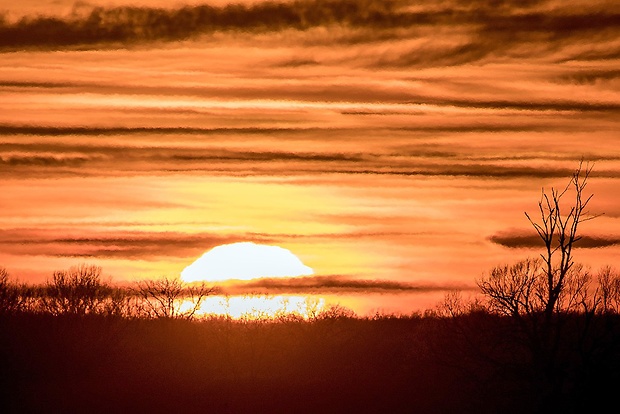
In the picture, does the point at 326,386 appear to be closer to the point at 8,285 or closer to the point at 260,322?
the point at 260,322

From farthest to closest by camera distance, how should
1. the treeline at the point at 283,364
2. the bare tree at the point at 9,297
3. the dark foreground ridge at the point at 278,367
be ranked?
the bare tree at the point at 9,297 → the dark foreground ridge at the point at 278,367 → the treeline at the point at 283,364

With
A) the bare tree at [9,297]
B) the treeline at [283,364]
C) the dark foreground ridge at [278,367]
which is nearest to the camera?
the treeline at [283,364]

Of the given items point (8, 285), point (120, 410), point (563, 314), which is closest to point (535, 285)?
point (563, 314)

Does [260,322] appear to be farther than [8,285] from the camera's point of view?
Yes

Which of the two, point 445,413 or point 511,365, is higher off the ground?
point 511,365

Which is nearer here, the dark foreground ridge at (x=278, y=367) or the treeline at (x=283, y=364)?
the treeline at (x=283, y=364)

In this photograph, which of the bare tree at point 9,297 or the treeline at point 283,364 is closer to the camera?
the treeline at point 283,364

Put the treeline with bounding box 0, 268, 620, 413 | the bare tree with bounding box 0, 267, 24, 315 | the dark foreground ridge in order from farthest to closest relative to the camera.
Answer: the bare tree with bounding box 0, 267, 24, 315, the dark foreground ridge, the treeline with bounding box 0, 268, 620, 413

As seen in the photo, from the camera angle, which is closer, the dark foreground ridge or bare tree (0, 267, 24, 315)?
the dark foreground ridge

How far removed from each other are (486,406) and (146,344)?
42831 mm

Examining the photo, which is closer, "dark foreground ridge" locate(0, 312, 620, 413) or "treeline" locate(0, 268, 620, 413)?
"treeline" locate(0, 268, 620, 413)

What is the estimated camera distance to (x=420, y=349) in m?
68.0

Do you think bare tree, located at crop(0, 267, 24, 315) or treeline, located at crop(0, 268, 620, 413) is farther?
bare tree, located at crop(0, 267, 24, 315)

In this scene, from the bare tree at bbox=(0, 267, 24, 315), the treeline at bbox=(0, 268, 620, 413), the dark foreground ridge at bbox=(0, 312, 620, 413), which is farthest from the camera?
the bare tree at bbox=(0, 267, 24, 315)
